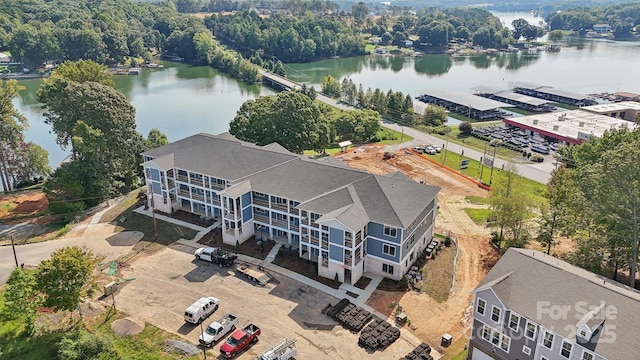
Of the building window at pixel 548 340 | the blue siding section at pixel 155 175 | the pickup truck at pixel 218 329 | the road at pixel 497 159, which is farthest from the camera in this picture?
the road at pixel 497 159

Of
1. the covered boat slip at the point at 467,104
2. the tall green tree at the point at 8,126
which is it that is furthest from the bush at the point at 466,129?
the tall green tree at the point at 8,126

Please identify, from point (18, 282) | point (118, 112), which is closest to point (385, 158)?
point (118, 112)

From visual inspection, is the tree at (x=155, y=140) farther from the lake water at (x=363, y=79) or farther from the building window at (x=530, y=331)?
the building window at (x=530, y=331)

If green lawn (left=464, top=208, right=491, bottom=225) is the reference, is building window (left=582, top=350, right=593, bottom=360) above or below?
above

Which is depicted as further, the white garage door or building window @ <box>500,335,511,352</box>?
the white garage door

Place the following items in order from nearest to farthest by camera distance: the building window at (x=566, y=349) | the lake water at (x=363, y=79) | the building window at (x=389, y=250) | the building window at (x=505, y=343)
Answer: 1. the building window at (x=566, y=349)
2. the building window at (x=505, y=343)
3. the building window at (x=389, y=250)
4. the lake water at (x=363, y=79)

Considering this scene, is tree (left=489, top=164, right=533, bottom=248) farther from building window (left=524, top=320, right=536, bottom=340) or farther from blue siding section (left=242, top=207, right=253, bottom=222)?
blue siding section (left=242, top=207, right=253, bottom=222)

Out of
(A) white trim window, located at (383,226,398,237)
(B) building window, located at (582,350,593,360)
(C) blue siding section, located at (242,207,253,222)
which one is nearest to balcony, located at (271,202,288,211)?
(C) blue siding section, located at (242,207,253,222)
